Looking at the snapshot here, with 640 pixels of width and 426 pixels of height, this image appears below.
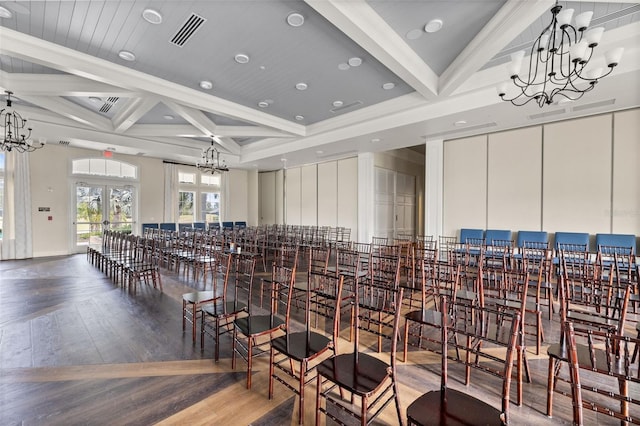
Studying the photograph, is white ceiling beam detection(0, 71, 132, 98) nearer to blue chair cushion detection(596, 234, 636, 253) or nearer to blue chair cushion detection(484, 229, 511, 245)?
blue chair cushion detection(484, 229, 511, 245)

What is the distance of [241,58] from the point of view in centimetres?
473

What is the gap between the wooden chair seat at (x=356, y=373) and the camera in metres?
1.61

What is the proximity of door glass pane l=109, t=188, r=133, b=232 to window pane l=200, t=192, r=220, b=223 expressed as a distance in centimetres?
279

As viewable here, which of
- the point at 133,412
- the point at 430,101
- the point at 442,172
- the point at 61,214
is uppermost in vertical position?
the point at 430,101

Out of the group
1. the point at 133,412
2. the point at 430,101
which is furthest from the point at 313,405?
the point at 430,101

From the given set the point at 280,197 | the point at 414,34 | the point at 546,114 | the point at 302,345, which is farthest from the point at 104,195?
the point at 546,114

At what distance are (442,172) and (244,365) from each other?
24.1 feet

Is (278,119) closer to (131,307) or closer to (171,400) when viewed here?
(131,307)

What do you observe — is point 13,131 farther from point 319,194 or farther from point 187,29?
point 319,194

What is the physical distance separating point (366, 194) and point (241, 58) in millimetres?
6385

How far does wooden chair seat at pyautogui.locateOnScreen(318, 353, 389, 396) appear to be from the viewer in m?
1.61

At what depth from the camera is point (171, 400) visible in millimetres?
2156

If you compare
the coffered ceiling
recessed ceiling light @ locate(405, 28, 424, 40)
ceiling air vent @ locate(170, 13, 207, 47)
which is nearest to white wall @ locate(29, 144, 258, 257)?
the coffered ceiling

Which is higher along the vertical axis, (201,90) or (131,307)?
(201,90)
